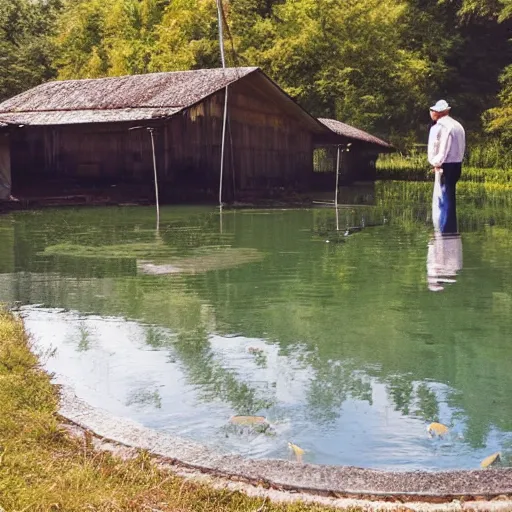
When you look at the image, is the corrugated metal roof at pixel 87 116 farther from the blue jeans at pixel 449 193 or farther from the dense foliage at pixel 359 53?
the dense foliage at pixel 359 53

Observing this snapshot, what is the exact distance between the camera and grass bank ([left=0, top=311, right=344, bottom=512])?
10.2 feet

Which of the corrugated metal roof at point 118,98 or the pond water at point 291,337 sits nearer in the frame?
the pond water at point 291,337

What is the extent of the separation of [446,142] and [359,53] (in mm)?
35487

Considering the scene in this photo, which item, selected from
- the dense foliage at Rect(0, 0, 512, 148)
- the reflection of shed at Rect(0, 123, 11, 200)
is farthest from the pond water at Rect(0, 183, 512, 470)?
the dense foliage at Rect(0, 0, 512, 148)

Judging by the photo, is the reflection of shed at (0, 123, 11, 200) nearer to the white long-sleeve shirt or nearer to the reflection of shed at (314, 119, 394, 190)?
the reflection of shed at (314, 119, 394, 190)

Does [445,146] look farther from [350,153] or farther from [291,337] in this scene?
[350,153]

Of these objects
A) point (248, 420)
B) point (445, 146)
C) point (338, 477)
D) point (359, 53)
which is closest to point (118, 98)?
point (445, 146)

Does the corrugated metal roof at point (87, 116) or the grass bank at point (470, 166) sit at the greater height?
the corrugated metal roof at point (87, 116)

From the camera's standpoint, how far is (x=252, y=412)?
4551 mm

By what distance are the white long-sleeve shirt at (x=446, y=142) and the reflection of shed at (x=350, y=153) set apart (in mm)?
20511

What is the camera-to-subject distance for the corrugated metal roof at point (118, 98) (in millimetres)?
24906

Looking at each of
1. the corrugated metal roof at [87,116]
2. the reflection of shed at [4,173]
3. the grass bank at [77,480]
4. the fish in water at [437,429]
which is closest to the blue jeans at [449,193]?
the fish in water at [437,429]

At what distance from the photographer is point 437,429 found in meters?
4.23

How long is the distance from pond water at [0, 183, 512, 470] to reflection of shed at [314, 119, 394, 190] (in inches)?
836
